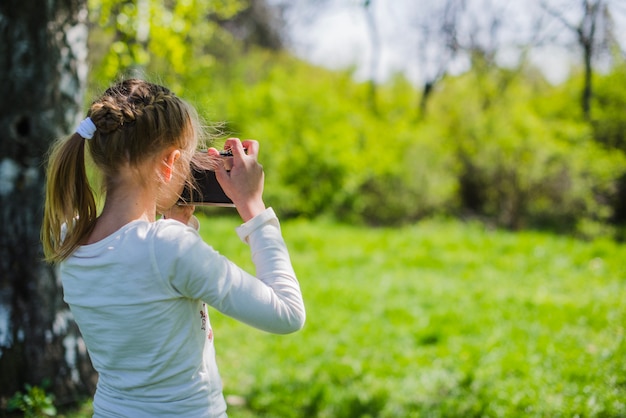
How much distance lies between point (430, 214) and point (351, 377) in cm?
758

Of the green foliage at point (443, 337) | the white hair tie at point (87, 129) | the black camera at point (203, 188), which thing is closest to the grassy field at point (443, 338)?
the green foliage at point (443, 337)

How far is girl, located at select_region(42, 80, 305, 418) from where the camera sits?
1.30 m

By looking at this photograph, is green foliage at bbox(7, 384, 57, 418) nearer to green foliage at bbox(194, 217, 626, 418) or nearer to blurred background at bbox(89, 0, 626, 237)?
green foliage at bbox(194, 217, 626, 418)

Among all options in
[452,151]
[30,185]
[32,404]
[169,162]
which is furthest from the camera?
[452,151]

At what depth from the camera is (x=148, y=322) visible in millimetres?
1341

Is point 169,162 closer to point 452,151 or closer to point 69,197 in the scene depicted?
point 69,197

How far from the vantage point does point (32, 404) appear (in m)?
2.56

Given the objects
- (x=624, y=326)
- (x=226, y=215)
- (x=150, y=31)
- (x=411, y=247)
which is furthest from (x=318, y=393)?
(x=226, y=215)

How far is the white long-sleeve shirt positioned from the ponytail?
5 centimetres

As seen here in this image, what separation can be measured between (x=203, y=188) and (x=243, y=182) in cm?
14

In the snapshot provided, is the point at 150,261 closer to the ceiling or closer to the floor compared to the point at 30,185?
closer to the ceiling

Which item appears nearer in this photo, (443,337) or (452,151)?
(443,337)

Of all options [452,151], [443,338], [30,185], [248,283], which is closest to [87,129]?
[248,283]

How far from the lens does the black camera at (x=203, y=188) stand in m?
1.49
